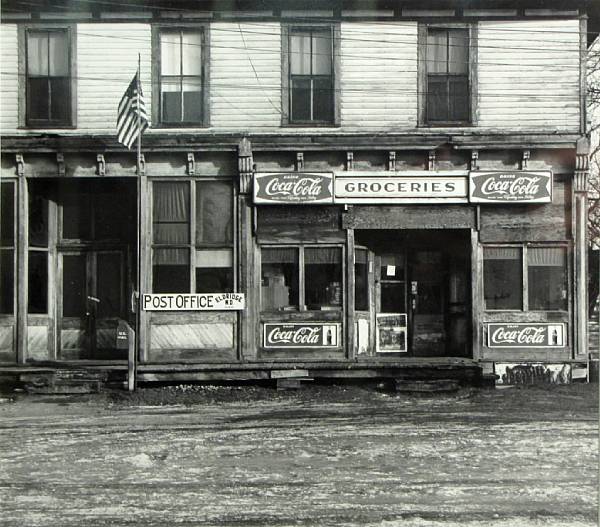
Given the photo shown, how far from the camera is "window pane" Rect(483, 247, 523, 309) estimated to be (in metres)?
15.3

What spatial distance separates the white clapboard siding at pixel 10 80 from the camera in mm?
15281

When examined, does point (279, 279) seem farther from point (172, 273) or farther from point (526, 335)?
point (526, 335)

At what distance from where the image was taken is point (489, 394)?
1398 cm

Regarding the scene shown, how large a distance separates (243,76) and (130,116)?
244 centimetres

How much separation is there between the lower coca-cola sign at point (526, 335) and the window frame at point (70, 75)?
9.10m

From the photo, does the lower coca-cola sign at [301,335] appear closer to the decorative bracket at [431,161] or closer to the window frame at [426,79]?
the decorative bracket at [431,161]

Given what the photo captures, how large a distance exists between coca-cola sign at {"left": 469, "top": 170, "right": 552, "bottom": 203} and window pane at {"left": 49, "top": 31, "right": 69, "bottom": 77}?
26.8ft

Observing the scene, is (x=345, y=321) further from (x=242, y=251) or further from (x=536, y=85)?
(x=536, y=85)

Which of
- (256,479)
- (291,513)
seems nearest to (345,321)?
(256,479)

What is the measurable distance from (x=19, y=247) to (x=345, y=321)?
6463mm

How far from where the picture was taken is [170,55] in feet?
50.7

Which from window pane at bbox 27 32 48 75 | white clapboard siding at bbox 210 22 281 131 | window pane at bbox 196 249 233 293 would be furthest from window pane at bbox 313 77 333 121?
window pane at bbox 27 32 48 75

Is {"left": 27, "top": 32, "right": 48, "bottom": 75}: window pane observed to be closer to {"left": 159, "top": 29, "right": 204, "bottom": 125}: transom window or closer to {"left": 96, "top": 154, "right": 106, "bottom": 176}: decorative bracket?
{"left": 96, "top": 154, "right": 106, "bottom": 176}: decorative bracket

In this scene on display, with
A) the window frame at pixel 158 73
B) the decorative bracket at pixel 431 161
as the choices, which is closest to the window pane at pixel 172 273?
the window frame at pixel 158 73
